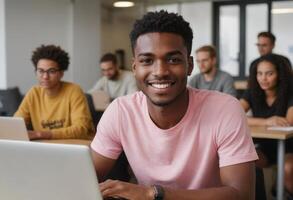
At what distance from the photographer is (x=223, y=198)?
1.21 m

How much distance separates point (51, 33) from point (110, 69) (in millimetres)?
1375

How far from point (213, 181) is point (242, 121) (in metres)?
0.21

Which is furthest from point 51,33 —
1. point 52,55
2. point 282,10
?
point 282,10

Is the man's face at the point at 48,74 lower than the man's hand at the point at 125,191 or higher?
higher

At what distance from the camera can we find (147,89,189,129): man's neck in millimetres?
1367

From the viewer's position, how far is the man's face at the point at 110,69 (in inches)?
200

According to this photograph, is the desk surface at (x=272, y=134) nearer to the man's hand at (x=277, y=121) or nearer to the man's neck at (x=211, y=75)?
the man's hand at (x=277, y=121)

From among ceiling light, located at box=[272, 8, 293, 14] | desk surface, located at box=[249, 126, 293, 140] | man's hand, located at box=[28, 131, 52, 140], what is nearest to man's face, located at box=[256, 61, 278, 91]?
desk surface, located at box=[249, 126, 293, 140]

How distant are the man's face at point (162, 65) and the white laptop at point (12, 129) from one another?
79 centimetres

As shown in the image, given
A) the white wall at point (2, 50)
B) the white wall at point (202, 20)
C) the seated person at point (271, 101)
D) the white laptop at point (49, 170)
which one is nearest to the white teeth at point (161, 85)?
the white laptop at point (49, 170)

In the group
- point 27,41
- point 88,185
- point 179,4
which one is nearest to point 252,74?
point 88,185

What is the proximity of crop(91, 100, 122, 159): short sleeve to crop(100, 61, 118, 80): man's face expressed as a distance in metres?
3.63

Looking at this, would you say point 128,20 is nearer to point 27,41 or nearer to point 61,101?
point 27,41

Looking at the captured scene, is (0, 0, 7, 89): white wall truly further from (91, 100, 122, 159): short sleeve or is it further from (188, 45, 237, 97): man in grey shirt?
(91, 100, 122, 159): short sleeve
